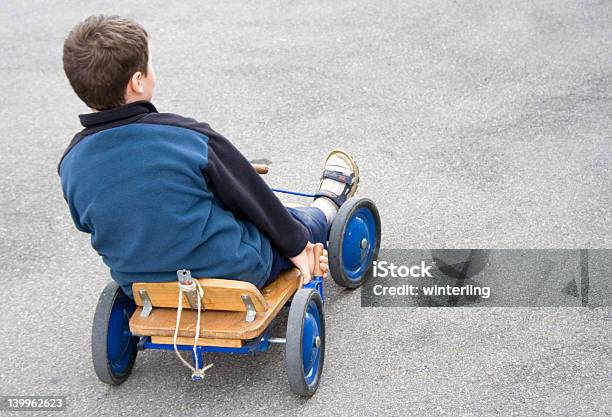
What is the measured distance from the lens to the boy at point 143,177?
260 cm

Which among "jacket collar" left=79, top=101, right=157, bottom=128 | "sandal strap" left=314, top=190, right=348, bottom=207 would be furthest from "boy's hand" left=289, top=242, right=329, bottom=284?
"jacket collar" left=79, top=101, right=157, bottom=128

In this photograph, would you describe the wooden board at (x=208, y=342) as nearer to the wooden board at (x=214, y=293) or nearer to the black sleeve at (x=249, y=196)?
the wooden board at (x=214, y=293)

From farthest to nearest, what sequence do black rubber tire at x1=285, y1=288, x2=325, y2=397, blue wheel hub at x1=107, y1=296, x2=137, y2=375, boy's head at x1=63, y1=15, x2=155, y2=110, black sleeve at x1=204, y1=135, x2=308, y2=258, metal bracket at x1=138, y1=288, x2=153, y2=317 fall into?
1. blue wheel hub at x1=107, y1=296, x2=137, y2=375
2. metal bracket at x1=138, y1=288, x2=153, y2=317
3. black rubber tire at x1=285, y1=288, x2=325, y2=397
4. black sleeve at x1=204, y1=135, x2=308, y2=258
5. boy's head at x1=63, y1=15, x2=155, y2=110

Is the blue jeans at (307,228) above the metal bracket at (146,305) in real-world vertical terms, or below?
above

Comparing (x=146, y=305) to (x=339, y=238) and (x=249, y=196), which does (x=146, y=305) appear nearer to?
(x=249, y=196)

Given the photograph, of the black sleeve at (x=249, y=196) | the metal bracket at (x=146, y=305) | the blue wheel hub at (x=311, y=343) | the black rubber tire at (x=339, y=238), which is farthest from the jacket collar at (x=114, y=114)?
the black rubber tire at (x=339, y=238)

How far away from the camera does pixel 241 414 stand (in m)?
3.03

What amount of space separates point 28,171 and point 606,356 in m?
3.45

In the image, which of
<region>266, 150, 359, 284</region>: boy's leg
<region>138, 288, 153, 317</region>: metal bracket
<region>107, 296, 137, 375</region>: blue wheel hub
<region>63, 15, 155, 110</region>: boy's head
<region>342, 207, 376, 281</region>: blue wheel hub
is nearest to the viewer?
<region>63, 15, 155, 110</region>: boy's head

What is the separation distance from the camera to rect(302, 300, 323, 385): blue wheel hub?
2.98 metres

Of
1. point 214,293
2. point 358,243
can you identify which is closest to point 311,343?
point 214,293

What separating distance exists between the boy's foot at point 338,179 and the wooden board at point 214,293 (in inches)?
35.4

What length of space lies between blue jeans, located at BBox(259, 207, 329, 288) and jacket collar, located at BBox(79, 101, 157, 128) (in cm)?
74

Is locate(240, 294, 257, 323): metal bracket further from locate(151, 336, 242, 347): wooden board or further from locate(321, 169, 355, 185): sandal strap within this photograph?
locate(321, 169, 355, 185): sandal strap
